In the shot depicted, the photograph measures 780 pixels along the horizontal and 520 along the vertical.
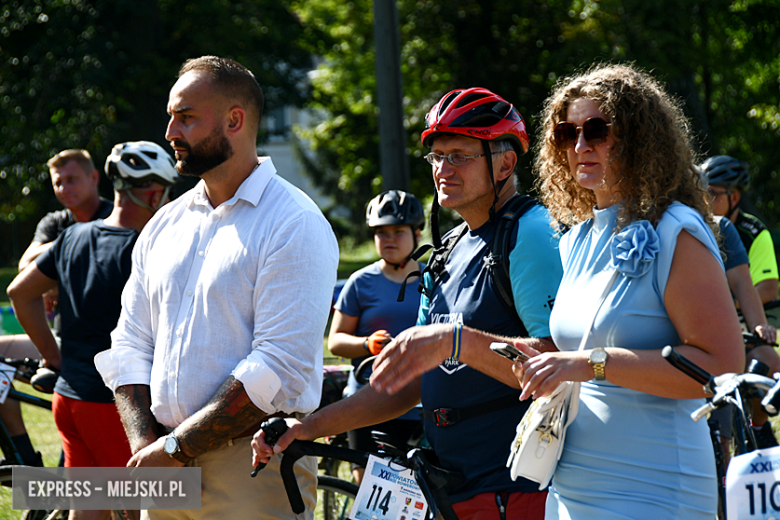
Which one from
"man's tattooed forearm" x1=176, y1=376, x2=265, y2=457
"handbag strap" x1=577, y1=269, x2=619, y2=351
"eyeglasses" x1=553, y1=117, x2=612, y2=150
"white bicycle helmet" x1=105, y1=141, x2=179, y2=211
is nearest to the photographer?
"handbag strap" x1=577, y1=269, x2=619, y2=351

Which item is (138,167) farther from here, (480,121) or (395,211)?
(480,121)

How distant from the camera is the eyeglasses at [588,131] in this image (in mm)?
2375

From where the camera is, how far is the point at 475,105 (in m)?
2.90

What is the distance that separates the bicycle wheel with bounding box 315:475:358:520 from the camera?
445 cm

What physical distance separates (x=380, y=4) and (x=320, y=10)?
18152 mm

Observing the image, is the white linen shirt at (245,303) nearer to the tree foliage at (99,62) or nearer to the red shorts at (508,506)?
the red shorts at (508,506)

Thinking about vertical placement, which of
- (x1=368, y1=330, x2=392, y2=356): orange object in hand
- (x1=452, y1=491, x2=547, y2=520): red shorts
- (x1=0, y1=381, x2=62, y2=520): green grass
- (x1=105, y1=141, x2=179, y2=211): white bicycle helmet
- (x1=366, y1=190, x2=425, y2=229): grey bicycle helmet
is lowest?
(x1=0, y1=381, x2=62, y2=520): green grass

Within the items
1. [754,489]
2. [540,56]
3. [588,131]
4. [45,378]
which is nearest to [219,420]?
[588,131]

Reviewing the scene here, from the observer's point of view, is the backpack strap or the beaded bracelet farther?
the backpack strap

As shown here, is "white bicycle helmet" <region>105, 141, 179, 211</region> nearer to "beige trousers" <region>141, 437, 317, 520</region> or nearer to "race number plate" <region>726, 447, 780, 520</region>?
"beige trousers" <region>141, 437, 317, 520</region>

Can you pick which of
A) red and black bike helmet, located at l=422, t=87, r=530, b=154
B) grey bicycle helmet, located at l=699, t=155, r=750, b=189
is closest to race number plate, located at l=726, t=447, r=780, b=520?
red and black bike helmet, located at l=422, t=87, r=530, b=154

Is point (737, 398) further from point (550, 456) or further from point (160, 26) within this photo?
point (160, 26)

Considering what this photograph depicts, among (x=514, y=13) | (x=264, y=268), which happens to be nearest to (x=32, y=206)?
(x=514, y=13)

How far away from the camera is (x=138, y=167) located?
14.5ft
